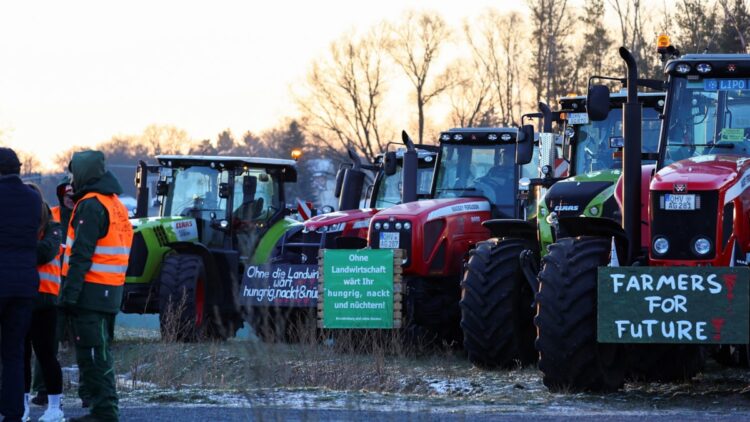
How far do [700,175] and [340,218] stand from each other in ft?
28.6

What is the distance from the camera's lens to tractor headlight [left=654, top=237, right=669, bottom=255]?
1153 cm

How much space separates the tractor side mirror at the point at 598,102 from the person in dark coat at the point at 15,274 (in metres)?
4.33

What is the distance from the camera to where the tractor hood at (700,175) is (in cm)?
1133

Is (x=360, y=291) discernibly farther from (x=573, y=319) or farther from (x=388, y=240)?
(x=573, y=319)

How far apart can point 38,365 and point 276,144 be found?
74.0 metres

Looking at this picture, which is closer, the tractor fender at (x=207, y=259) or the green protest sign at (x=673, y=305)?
the green protest sign at (x=673, y=305)

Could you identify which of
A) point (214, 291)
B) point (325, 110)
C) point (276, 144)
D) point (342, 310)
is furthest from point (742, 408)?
point (276, 144)

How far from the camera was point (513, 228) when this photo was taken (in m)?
15.7

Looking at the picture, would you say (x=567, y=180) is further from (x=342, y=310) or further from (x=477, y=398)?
(x=342, y=310)

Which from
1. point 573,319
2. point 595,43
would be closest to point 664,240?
point 573,319

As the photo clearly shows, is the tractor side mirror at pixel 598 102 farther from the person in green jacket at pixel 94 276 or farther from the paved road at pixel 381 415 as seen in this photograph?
the person in green jacket at pixel 94 276

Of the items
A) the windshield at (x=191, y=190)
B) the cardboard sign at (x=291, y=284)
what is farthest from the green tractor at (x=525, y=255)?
the windshield at (x=191, y=190)

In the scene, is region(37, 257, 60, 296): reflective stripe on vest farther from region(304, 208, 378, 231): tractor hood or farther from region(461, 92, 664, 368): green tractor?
region(304, 208, 378, 231): tractor hood

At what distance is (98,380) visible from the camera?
9797mm
